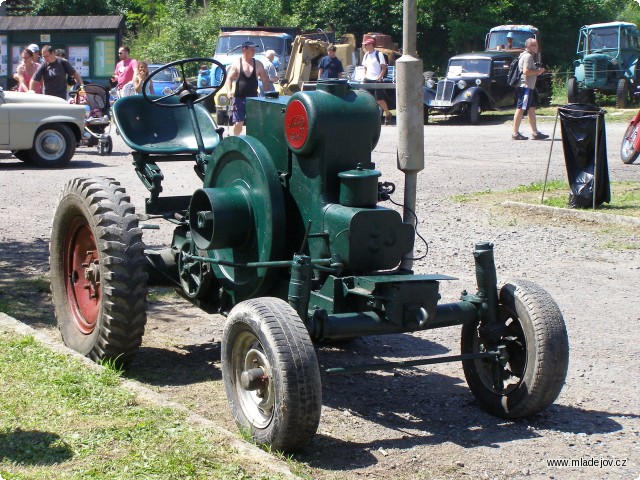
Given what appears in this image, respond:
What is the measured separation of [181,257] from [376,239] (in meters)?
1.55

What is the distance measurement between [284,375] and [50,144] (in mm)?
12153

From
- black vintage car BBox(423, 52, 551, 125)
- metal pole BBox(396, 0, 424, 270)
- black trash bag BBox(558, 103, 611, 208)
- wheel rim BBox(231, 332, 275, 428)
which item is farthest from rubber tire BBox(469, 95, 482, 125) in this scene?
wheel rim BBox(231, 332, 275, 428)

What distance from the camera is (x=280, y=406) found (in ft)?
13.9

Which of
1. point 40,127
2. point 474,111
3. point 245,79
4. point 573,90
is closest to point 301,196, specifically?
point 245,79

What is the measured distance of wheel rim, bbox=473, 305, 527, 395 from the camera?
4.89m

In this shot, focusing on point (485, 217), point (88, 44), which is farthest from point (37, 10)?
point (485, 217)

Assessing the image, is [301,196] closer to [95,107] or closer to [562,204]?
[562,204]

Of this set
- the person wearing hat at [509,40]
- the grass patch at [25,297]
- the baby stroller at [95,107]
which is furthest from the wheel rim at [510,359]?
the person wearing hat at [509,40]

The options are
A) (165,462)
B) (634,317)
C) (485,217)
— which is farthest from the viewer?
(485,217)

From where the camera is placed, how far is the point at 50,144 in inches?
610

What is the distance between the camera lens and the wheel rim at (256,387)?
4445 mm

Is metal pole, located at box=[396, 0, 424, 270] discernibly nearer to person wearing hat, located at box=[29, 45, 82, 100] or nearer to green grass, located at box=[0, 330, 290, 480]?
green grass, located at box=[0, 330, 290, 480]

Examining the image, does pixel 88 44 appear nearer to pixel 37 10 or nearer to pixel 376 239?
pixel 37 10

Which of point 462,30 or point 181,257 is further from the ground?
point 462,30
